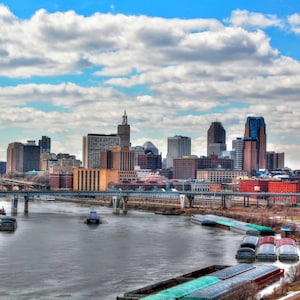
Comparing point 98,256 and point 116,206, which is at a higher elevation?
point 116,206

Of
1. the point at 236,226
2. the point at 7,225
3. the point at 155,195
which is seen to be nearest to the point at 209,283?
the point at 7,225

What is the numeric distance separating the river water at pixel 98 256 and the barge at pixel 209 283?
2.07 m

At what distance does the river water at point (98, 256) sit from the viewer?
4466 centimetres

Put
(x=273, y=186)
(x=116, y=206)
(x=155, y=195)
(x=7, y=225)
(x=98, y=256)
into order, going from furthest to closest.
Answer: (x=273, y=186)
(x=155, y=195)
(x=116, y=206)
(x=7, y=225)
(x=98, y=256)

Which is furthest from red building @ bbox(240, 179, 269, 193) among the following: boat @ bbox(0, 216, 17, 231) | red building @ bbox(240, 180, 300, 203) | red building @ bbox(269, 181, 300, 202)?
boat @ bbox(0, 216, 17, 231)

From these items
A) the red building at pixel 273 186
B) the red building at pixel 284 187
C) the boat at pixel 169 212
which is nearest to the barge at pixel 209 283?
the boat at pixel 169 212

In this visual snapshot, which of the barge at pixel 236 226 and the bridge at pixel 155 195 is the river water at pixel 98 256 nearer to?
the barge at pixel 236 226

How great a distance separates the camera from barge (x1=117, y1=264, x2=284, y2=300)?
38969mm

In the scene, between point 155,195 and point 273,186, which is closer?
point 155,195

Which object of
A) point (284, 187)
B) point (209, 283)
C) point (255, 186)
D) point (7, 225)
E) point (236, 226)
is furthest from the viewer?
point (255, 186)

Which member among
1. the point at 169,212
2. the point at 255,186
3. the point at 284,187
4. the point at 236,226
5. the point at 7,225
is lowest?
the point at 236,226

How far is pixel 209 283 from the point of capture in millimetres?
42688

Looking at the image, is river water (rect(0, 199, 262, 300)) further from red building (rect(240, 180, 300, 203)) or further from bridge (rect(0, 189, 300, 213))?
red building (rect(240, 180, 300, 203))

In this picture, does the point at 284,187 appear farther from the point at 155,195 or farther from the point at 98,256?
the point at 98,256
